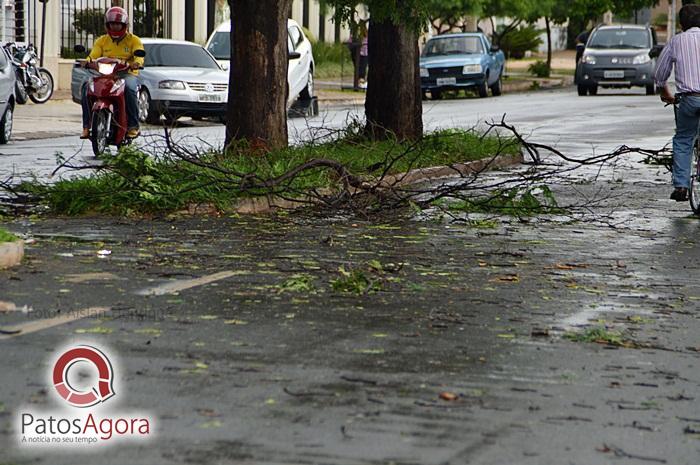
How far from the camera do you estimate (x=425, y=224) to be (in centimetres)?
1297

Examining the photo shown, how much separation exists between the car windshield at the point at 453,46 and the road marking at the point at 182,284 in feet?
107

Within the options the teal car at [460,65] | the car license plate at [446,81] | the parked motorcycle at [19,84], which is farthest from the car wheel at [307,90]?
the car license plate at [446,81]

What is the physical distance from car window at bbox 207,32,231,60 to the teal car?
8.21 m

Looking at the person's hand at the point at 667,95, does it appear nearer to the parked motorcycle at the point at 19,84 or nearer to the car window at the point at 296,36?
the parked motorcycle at the point at 19,84

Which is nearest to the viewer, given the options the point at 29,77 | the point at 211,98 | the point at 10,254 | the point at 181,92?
the point at 10,254

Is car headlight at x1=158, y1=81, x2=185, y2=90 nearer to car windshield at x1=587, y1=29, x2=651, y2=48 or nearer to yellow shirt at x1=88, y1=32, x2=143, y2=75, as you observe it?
yellow shirt at x1=88, y1=32, x2=143, y2=75

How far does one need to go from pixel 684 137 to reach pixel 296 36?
1976 cm

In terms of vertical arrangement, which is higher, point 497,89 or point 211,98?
point 211,98

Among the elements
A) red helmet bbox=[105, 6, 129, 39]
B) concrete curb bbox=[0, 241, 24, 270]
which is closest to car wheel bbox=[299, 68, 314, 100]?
red helmet bbox=[105, 6, 129, 39]

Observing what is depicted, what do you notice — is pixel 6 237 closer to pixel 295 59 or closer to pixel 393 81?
pixel 393 81

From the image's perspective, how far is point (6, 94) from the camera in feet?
70.3

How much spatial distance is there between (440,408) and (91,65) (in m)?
13.1

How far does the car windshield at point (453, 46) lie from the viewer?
42000 mm

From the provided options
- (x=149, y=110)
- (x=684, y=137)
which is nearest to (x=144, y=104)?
(x=149, y=110)
